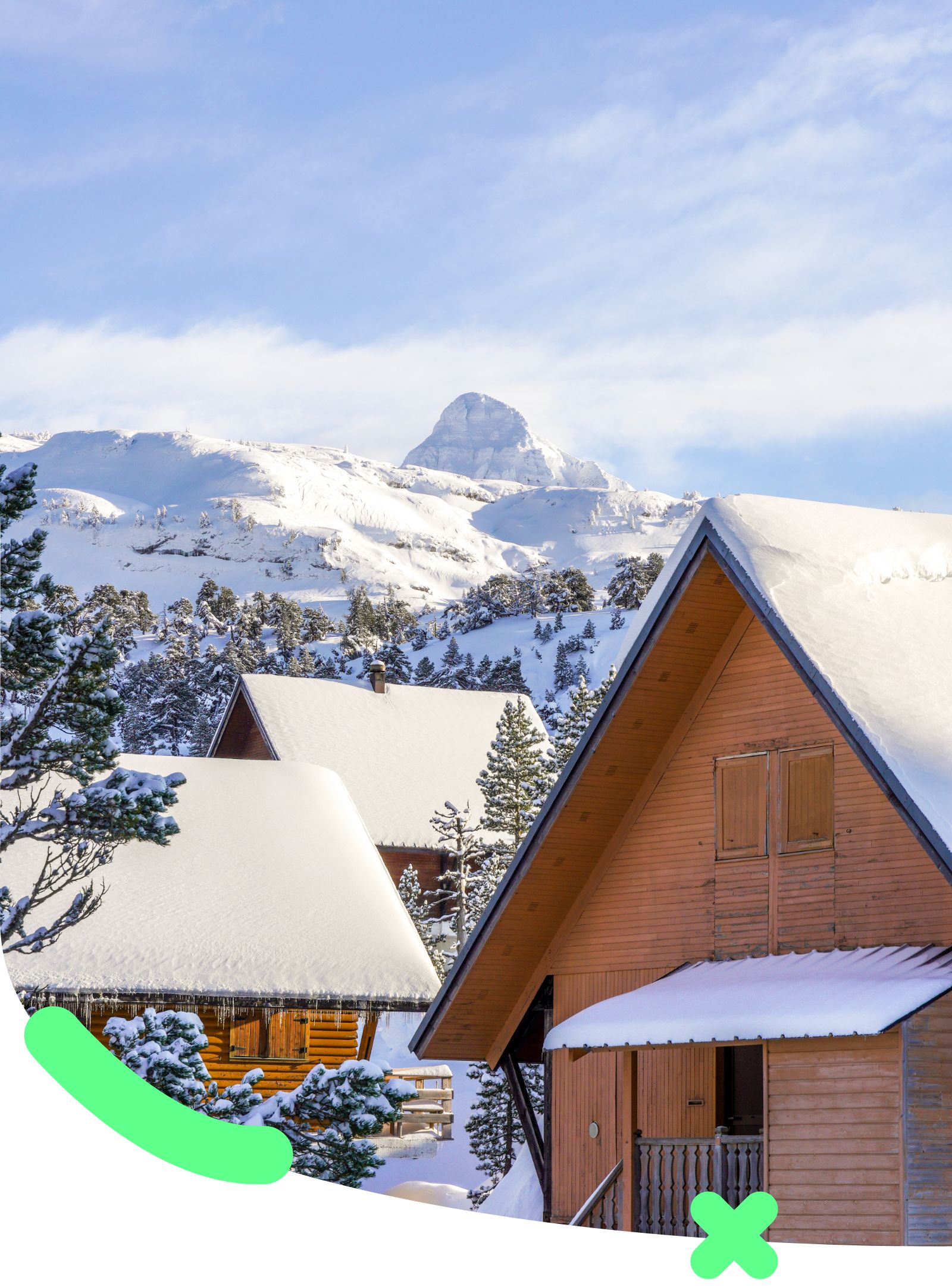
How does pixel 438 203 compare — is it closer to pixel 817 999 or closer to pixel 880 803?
pixel 880 803

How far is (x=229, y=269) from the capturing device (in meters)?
11.2

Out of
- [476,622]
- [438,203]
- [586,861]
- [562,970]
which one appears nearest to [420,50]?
[438,203]

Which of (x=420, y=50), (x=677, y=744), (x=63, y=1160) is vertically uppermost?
(x=420, y=50)

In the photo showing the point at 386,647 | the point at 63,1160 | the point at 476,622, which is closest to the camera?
the point at 63,1160

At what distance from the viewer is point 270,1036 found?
65.5 ft

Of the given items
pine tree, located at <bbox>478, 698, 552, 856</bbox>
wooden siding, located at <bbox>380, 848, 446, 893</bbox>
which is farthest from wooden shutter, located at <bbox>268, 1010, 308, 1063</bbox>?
wooden siding, located at <bbox>380, 848, 446, 893</bbox>

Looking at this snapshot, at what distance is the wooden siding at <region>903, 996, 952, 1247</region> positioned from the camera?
10.3 meters

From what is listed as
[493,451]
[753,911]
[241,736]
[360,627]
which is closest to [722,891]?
[753,911]

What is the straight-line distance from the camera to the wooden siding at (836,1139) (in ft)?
34.8

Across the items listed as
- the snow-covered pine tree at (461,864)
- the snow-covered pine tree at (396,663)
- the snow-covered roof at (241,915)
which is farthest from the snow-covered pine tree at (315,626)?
the snow-covered roof at (241,915)

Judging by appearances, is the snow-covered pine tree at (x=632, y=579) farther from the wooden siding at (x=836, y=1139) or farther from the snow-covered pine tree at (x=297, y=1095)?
the wooden siding at (x=836, y=1139)

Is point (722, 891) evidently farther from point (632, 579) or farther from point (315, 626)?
point (632, 579)

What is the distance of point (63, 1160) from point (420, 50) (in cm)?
743

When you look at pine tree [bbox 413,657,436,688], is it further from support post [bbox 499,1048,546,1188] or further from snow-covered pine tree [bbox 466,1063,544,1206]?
support post [bbox 499,1048,546,1188]
